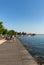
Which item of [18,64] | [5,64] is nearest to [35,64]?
[18,64]

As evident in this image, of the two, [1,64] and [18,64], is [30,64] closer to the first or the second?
[18,64]

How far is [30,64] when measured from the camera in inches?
513

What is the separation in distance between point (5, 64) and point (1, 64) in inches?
11.6

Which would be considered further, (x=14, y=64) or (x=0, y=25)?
(x=0, y=25)

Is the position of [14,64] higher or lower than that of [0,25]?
lower

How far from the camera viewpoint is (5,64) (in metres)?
12.9

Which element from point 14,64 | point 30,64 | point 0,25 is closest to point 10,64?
point 14,64

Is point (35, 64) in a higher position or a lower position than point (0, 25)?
lower

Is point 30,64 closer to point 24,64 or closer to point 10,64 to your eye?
point 24,64

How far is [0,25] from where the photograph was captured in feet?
365

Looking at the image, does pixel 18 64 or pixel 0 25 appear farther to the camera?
pixel 0 25

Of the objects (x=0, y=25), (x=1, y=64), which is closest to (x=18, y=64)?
(x=1, y=64)

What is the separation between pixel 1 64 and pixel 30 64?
2.00 m

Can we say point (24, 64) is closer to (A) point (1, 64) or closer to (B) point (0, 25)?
(A) point (1, 64)
